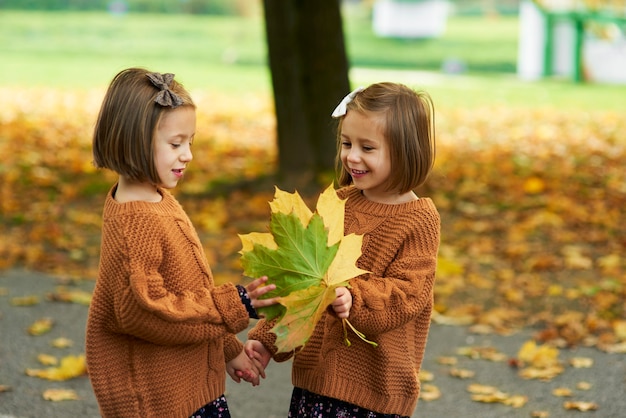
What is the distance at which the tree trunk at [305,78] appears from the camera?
779cm

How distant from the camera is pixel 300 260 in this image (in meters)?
2.64

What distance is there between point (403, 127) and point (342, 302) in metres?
0.59

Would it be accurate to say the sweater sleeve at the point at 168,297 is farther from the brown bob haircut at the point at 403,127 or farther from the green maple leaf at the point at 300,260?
the brown bob haircut at the point at 403,127

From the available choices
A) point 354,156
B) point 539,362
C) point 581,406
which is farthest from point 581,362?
point 354,156

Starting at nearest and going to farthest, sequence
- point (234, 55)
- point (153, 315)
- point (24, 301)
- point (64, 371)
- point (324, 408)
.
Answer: point (153, 315) → point (324, 408) → point (64, 371) → point (24, 301) → point (234, 55)

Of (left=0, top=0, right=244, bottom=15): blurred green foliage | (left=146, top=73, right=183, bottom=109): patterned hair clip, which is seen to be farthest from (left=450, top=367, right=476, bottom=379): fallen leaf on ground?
(left=0, top=0, right=244, bottom=15): blurred green foliage

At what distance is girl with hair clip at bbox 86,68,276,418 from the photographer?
264cm

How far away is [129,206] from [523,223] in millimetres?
4966

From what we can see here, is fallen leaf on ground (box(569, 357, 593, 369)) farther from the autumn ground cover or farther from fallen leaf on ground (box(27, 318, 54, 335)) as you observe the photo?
fallen leaf on ground (box(27, 318, 54, 335))

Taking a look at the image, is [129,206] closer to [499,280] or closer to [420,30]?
[499,280]

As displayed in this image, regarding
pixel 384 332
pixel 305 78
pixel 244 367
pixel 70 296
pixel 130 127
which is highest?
pixel 130 127

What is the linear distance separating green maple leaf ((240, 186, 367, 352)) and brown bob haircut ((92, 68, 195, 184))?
37 cm

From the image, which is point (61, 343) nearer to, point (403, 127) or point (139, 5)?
point (403, 127)

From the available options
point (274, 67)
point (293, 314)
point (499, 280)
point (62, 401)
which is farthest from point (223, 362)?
point (274, 67)
